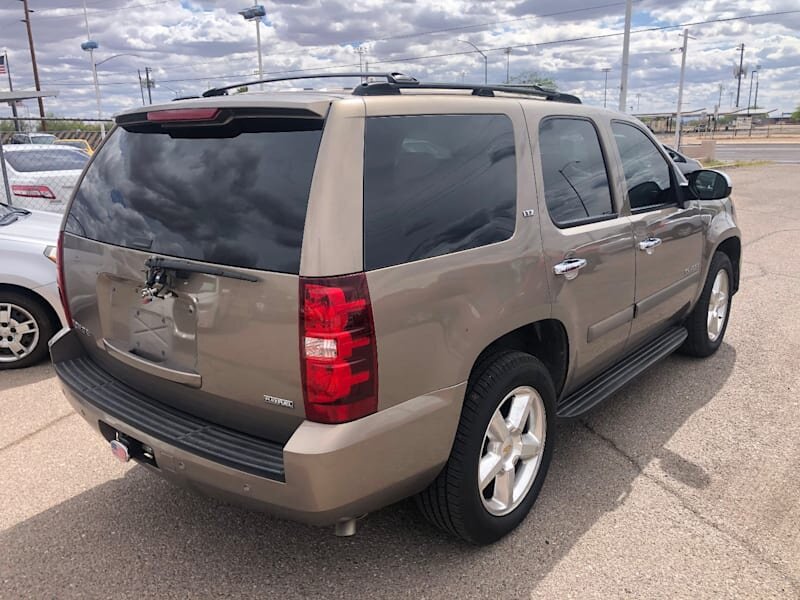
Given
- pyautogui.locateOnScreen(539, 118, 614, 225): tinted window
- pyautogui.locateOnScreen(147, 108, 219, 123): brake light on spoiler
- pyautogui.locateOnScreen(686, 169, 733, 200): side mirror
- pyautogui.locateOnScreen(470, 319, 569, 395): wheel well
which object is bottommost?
pyautogui.locateOnScreen(470, 319, 569, 395): wheel well

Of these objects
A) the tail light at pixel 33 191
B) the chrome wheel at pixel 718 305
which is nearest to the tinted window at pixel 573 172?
the chrome wheel at pixel 718 305

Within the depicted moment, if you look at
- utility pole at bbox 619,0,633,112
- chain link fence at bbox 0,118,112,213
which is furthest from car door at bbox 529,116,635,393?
utility pole at bbox 619,0,633,112

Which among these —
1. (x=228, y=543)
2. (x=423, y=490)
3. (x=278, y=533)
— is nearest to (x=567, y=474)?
(x=423, y=490)

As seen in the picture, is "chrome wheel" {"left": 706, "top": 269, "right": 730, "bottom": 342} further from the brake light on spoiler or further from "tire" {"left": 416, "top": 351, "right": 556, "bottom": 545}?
the brake light on spoiler

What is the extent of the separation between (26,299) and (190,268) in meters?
3.43

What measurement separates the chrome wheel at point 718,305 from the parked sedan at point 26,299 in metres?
4.98

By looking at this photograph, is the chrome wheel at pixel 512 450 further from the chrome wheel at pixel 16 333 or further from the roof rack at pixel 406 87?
the chrome wheel at pixel 16 333

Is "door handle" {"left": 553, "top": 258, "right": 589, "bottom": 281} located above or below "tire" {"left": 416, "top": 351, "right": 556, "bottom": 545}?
A: above

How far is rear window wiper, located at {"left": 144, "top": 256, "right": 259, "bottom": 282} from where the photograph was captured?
84.3 inches

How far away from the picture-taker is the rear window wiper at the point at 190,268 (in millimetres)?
2141

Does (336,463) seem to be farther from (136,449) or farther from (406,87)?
(406,87)

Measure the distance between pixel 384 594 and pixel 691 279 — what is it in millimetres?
3105

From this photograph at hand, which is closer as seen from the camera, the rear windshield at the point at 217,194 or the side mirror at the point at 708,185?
the rear windshield at the point at 217,194

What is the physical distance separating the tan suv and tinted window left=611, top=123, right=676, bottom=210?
0.58 m
